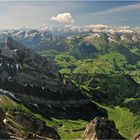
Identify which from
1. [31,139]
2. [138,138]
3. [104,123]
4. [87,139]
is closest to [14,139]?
[31,139]

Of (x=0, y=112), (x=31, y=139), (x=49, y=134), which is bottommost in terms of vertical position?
(x=49, y=134)

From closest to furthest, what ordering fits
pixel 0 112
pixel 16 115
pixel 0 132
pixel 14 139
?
pixel 0 132 < pixel 14 139 < pixel 0 112 < pixel 16 115

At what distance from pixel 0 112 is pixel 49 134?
6060cm

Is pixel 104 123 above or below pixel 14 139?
below

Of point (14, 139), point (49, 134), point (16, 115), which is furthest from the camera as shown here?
point (16, 115)

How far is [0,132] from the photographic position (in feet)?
281

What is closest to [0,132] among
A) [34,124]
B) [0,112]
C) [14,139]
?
[14,139]

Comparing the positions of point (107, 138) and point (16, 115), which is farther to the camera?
point (16, 115)

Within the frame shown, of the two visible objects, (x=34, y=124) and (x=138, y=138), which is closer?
(x=138, y=138)

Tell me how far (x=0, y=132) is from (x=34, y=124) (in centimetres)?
9009

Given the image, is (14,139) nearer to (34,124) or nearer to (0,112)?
(0,112)

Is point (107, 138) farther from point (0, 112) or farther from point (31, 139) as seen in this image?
point (0, 112)

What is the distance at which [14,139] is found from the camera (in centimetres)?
9450

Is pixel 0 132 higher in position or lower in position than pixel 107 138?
higher
